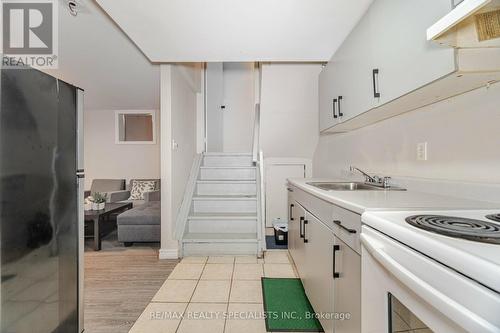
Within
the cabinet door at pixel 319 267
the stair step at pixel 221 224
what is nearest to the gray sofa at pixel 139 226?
the stair step at pixel 221 224

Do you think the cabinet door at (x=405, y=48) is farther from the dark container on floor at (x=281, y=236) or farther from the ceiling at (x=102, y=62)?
the ceiling at (x=102, y=62)

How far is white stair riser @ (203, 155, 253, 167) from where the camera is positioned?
4.40 metres

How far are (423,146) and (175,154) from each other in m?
2.59

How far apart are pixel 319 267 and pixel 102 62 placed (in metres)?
3.79

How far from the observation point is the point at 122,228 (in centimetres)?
337

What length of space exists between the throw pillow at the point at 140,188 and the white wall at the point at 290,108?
9.39 ft

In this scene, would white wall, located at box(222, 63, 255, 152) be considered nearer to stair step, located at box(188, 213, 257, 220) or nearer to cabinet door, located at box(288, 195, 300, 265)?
stair step, located at box(188, 213, 257, 220)

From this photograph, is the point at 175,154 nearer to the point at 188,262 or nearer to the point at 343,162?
the point at 188,262

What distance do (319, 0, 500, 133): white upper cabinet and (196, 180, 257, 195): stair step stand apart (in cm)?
194

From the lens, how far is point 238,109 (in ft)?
19.0

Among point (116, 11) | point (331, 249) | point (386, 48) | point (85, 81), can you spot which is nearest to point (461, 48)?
point (386, 48)

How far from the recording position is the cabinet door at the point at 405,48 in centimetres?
110

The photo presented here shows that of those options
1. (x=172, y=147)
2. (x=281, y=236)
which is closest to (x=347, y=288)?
(x=281, y=236)

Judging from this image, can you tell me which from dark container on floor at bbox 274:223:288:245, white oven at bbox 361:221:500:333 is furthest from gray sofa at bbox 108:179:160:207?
white oven at bbox 361:221:500:333
